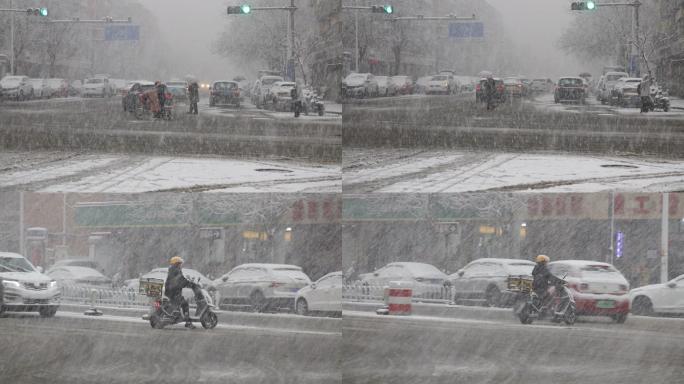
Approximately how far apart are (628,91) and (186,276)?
3.99 meters

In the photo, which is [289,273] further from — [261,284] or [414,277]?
[414,277]

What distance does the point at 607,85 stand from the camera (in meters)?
Result: 8.73

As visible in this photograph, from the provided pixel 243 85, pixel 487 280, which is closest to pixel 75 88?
pixel 243 85

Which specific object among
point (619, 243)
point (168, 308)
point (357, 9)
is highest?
point (357, 9)

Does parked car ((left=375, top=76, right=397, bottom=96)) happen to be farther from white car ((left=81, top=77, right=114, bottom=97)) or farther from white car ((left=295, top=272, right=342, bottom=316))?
white car ((left=81, top=77, right=114, bottom=97))

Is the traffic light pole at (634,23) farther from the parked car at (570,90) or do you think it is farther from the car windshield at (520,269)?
the car windshield at (520,269)

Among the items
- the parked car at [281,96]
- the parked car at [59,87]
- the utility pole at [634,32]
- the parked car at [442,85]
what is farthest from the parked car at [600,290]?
the parked car at [59,87]

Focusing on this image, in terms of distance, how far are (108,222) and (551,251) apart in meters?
3.76

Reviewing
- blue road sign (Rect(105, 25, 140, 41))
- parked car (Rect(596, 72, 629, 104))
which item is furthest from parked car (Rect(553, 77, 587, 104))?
blue road sign (Rect(105, 25, 140, 41))

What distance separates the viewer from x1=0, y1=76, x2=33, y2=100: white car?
361 inches

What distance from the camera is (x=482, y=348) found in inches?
352

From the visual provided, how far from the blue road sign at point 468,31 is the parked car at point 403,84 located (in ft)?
1.71

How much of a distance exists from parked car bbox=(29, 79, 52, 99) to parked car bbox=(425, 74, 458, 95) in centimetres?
324

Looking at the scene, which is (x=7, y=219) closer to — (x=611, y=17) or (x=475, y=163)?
(x=475, y=163)
